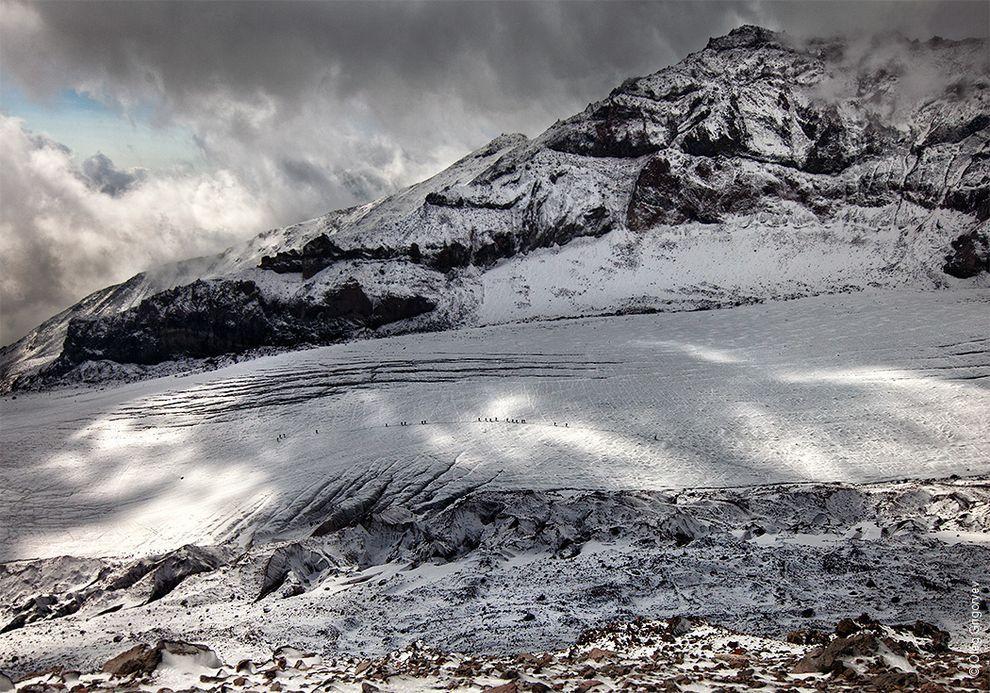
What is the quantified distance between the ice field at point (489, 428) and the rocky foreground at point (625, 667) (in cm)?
1073

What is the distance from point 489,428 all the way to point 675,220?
54.3 meters

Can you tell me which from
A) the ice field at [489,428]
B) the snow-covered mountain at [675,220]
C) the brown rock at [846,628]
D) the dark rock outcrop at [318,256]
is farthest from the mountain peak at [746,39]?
the brown rock at [846,628]

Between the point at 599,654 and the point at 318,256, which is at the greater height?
the point at 318,256

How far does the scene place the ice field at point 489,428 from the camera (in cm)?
2441

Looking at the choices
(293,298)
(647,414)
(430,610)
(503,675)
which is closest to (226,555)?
(430,610)

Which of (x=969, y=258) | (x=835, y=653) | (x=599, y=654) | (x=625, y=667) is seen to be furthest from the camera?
(x=969, y=258)

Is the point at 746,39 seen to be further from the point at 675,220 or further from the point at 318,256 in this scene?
the point at 318,256

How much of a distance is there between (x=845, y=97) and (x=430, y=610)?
91.4 m

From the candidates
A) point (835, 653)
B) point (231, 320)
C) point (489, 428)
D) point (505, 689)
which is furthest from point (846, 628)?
point (231, 320)

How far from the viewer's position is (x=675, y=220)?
76.9 m

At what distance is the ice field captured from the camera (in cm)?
2441

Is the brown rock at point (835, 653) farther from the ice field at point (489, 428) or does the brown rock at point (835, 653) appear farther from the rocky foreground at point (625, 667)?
the ice field at point (489, 428)

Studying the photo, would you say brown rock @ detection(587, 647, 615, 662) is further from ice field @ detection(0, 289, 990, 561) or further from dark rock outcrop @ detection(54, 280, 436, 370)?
dark rock outcrop @ detection(54, 280, 436, 370)

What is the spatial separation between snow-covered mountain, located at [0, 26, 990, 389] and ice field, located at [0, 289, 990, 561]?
23.8 metres
